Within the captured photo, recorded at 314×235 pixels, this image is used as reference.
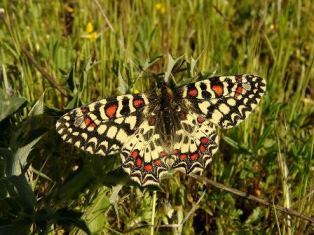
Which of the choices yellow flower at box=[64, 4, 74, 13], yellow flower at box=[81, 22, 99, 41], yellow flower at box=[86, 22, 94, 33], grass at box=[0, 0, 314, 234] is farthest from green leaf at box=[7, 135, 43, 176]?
yellow flower at box=[64, 4, 74, 13]

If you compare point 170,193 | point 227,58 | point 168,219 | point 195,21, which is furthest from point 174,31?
point 168,219

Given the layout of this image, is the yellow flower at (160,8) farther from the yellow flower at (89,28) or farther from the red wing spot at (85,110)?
the red wing spot at (85,110)

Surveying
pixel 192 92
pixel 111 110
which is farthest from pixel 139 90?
pixel 111 110

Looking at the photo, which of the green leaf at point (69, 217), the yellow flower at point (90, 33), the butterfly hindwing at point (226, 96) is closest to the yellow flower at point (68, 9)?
the yellow flower at point (90, 33)

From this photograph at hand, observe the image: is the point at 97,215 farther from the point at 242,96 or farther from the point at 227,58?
the point at 227,58

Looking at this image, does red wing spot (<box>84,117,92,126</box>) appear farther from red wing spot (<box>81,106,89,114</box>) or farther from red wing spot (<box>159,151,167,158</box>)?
red wing spot (<box>159,151,167,158</box>)

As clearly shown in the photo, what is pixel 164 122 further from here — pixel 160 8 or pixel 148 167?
pixel 160 8
